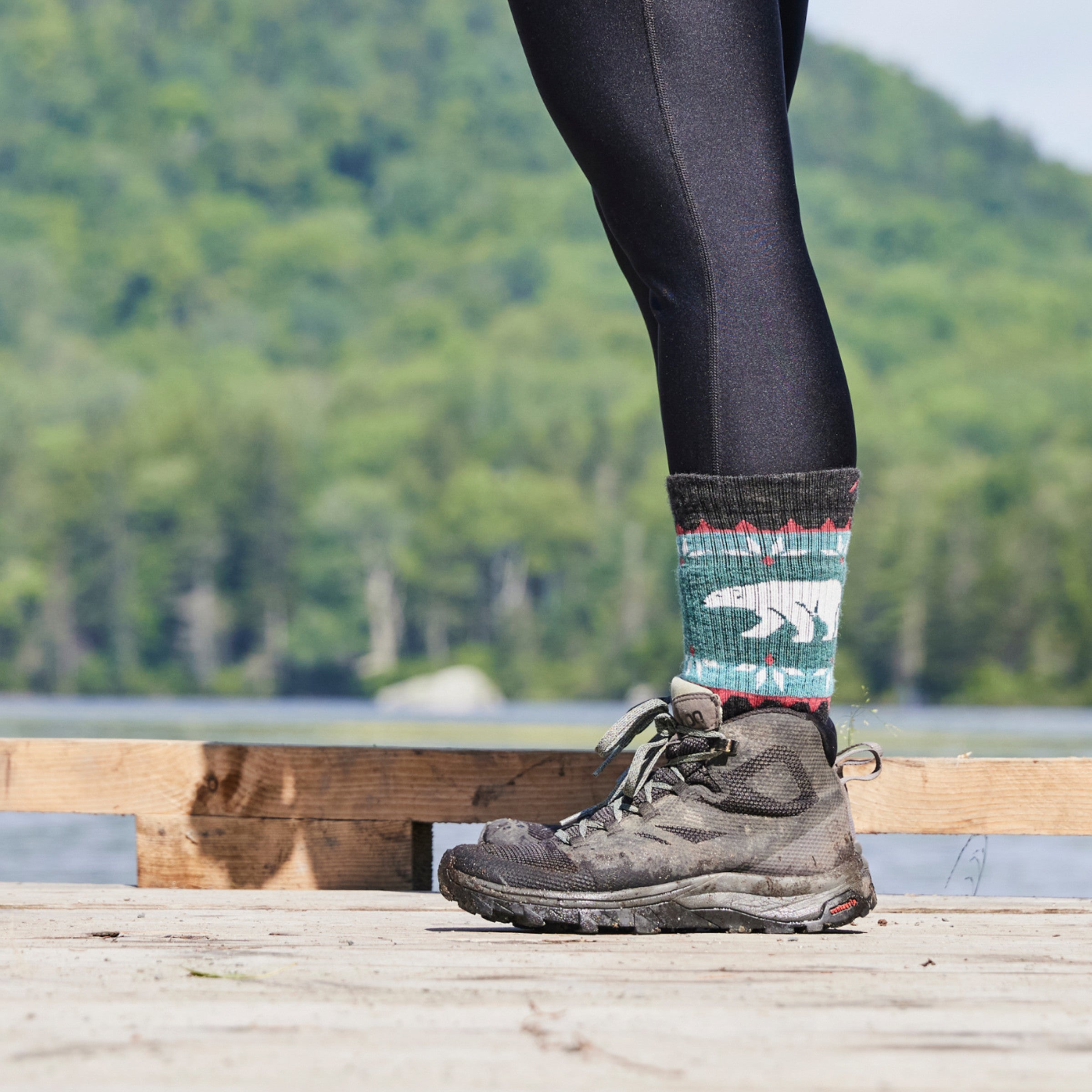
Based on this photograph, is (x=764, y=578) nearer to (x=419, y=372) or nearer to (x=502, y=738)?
(x=502, y=738)

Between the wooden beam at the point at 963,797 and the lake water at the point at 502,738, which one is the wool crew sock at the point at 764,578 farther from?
the wooden beam at the point at 963,797

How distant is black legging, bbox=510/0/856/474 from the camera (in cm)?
200

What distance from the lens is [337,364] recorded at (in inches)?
4673

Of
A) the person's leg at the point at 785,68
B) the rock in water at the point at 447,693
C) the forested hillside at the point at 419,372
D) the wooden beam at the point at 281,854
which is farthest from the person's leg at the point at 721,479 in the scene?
the rock in water at the point at 447,693

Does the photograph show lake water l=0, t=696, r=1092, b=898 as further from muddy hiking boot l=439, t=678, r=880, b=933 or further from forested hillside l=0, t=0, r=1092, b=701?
forested hillside l=0, t=0, r=1092, b=701

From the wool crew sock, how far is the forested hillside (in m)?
67.6

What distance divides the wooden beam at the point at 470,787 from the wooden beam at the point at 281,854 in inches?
0.8

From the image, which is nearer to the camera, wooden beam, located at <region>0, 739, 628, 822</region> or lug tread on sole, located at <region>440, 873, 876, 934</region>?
lug tread on sole, located at <region>440, 873, 876, 934</region>

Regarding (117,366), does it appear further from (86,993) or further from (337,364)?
(86,993)

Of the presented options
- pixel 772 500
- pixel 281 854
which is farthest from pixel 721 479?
pixel 281 854

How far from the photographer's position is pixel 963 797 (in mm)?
2914

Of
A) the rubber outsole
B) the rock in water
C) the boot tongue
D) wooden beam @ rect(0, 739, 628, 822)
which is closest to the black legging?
the boot tongue

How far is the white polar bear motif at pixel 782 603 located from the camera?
2.03m

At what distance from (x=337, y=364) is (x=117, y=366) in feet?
50.8
